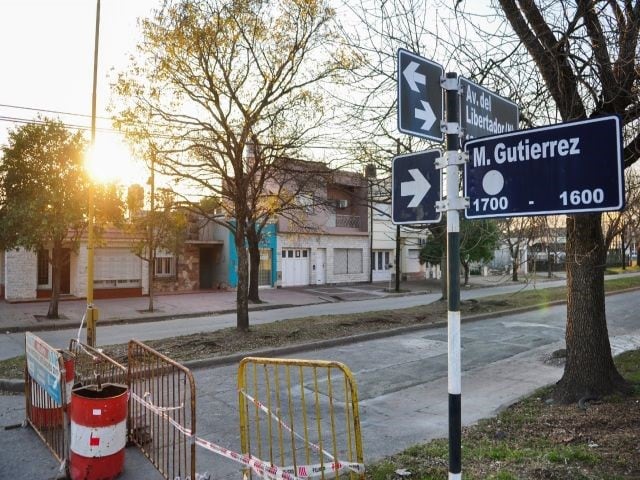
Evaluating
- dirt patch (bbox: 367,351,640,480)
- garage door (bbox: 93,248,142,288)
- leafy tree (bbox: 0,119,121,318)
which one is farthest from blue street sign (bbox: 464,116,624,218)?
garage door (bbox: 93,248,142,288)

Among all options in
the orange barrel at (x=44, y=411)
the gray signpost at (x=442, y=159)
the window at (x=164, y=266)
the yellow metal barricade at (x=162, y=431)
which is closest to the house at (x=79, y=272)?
the window at (x=164, y=266)

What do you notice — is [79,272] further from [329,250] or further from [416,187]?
[416,187]

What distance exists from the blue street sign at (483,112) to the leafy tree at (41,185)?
15655 mm

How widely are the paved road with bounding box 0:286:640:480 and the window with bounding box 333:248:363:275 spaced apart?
20126 mm

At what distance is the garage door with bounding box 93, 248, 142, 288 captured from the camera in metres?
26.2

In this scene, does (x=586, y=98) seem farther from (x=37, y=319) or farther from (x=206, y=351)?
(x=37, y=319)

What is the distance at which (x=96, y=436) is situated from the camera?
16.1 ft

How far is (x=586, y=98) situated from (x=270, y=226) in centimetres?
2544

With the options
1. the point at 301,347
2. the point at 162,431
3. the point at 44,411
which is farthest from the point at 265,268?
the point at 162,431

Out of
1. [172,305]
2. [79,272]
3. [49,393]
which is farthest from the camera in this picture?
[79,272]

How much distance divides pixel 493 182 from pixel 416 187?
1.72 feet

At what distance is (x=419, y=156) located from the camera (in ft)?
11.4

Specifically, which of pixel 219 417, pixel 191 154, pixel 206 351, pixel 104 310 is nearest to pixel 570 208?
pixel 219 417

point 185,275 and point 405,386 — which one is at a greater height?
point 185,275
